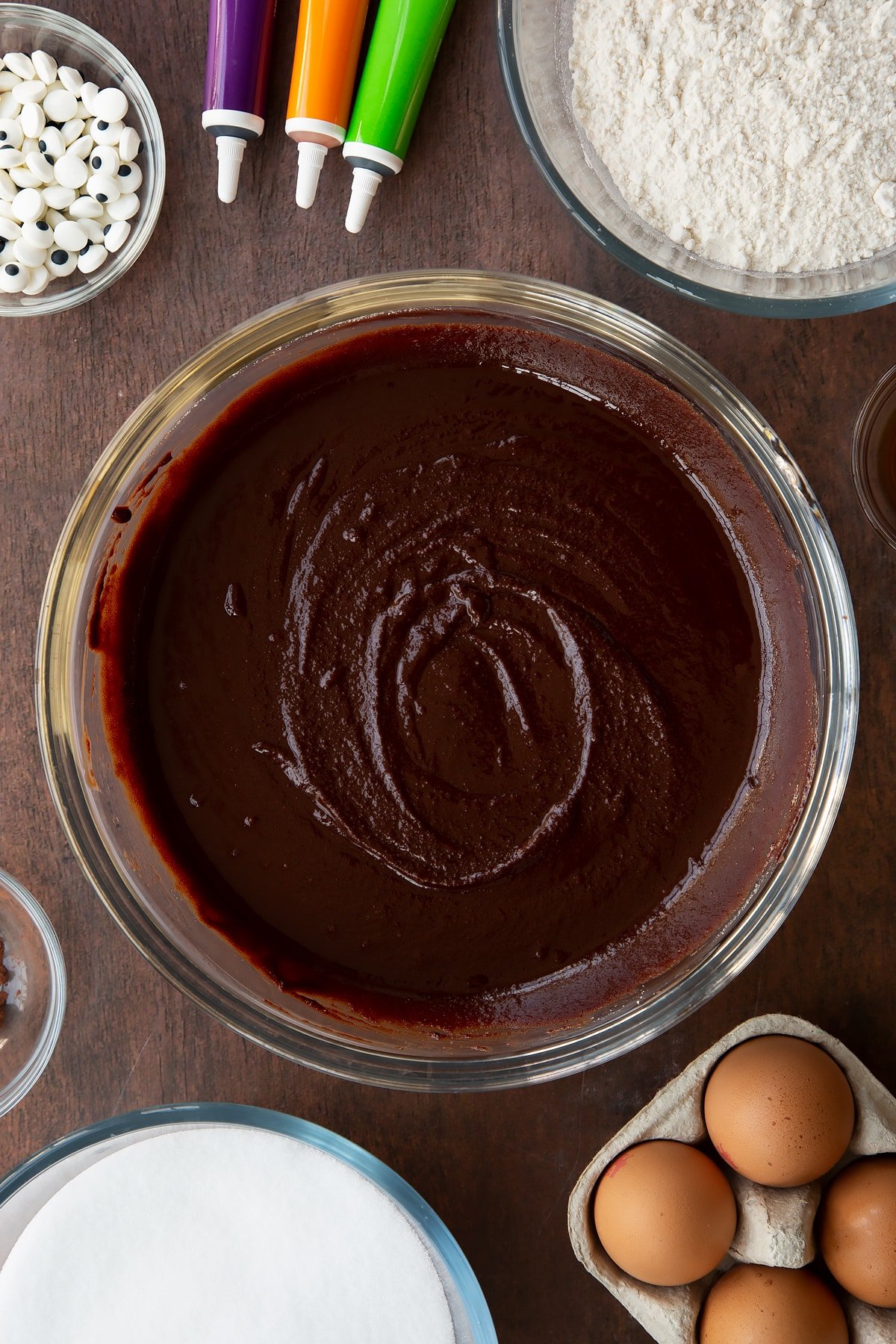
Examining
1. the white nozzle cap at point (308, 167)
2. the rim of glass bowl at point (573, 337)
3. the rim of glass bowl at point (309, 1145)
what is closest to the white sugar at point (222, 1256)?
the rim of glass bowl at point (309, 1145)

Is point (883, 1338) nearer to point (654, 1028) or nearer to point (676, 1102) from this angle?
point (676, 1102)

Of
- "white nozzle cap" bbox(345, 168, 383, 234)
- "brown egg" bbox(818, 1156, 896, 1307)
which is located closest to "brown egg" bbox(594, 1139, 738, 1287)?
"brown egg" bbox(818, 1156, 896, 1307)

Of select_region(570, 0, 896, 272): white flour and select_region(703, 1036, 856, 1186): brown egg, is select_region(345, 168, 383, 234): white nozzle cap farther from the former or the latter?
select_region(703, 1036, 856, 1186): brown egg

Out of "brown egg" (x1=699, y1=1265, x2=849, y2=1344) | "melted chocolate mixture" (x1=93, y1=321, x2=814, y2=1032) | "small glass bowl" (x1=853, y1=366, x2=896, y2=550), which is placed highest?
"small glass bowl" (x1=853, y1=366, x2=896, y2=550)

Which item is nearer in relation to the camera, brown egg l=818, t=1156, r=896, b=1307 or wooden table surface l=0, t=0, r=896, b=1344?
brown egg l=818, t=1156, r=896, b=1307

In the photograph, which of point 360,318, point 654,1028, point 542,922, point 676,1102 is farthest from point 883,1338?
point 360,318

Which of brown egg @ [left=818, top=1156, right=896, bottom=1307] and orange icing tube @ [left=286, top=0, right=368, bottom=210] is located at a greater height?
orange icing tube @ [left=286, top=0, right=368, bottom=210]
